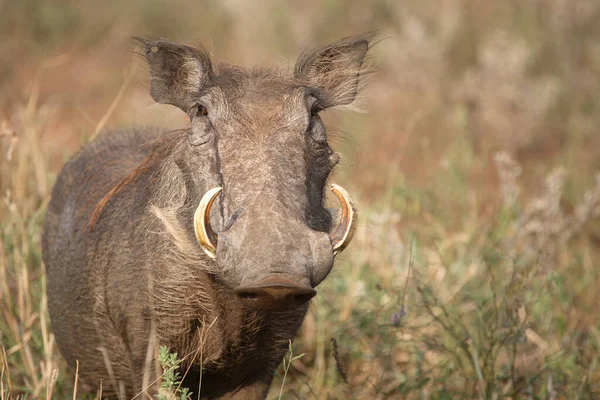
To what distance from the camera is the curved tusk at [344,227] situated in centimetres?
278

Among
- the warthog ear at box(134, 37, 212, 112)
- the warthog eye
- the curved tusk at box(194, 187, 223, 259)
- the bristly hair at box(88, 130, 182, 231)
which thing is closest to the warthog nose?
the curved tusk at box(194, 187, 223, 259)

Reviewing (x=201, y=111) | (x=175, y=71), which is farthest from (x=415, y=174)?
(x=201, y=111)

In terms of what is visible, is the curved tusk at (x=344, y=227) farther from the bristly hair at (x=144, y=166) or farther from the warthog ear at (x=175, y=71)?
the bristly hair at (x=144, y=166)

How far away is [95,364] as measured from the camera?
3781mm

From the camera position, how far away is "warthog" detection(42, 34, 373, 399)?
104 inches

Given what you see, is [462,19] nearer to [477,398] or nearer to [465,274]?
[465,274]

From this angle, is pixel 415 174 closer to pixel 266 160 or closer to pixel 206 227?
pixel 266 160

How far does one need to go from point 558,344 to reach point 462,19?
5.89 metres

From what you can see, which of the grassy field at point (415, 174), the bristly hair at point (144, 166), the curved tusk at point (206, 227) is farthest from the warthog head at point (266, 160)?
the grassy field at point (415, 174)

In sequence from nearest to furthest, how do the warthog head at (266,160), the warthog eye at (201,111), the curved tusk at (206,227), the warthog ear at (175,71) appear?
the warthog head at (266,160) → the curved tusk at (206,227) → the warthog eye at (201,111) → the warthog ear at (175,71)

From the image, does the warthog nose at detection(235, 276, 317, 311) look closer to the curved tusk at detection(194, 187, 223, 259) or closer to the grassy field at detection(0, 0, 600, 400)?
the curved tusk at detection(194, 187, 223, 259)

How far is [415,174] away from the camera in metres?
7.72

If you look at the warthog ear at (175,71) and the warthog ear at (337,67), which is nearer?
the warthog ear at (175,71)

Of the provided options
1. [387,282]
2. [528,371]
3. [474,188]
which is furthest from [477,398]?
[474,188]
